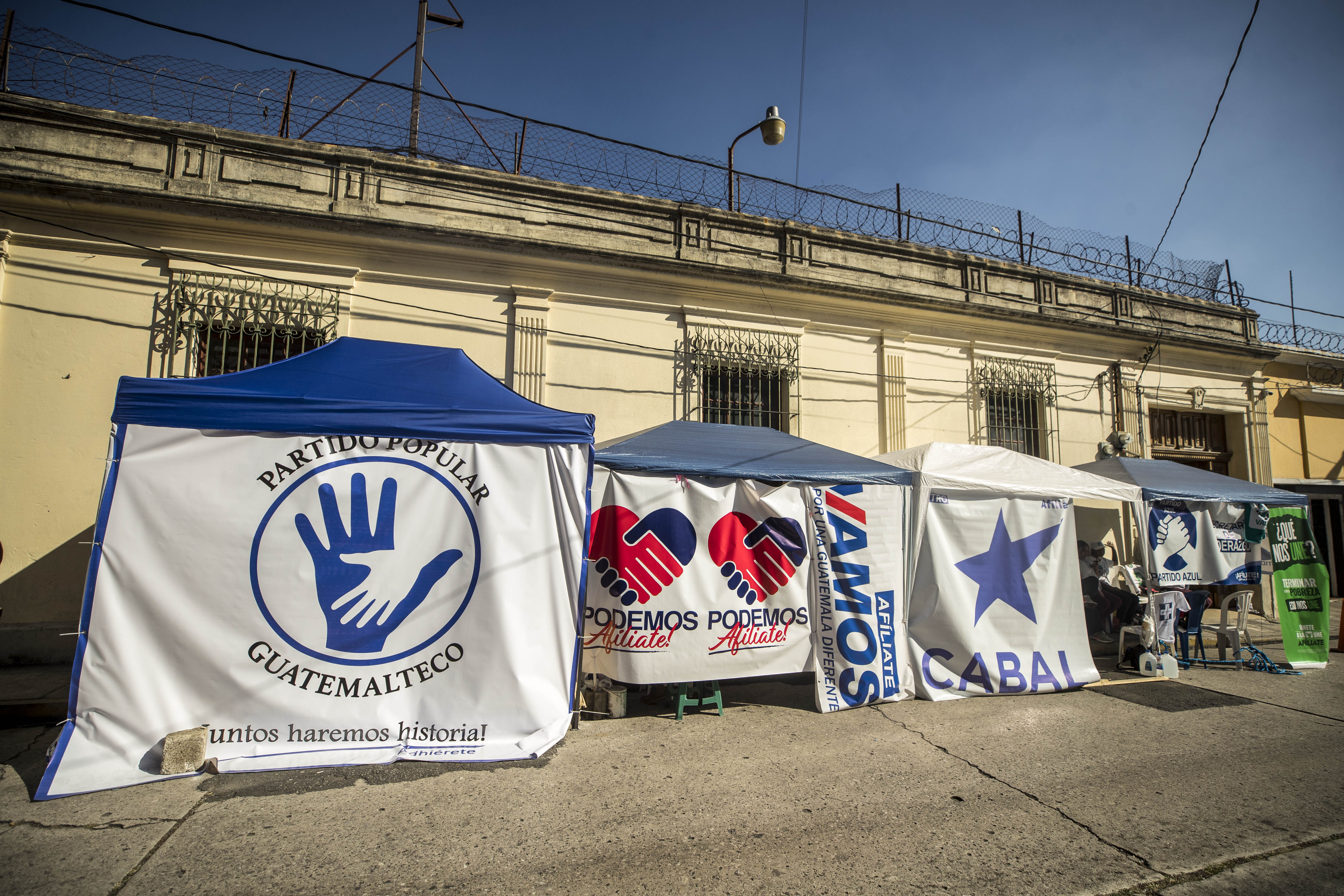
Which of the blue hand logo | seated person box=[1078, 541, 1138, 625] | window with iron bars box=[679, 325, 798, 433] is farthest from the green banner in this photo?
the blue hand logo

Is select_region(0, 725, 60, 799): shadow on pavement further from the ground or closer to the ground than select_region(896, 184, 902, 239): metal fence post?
closer to the ground

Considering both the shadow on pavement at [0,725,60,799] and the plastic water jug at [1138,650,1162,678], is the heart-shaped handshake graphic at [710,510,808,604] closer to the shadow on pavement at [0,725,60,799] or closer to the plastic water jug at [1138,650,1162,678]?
the plastic water jug at [1138,650,1162,678]

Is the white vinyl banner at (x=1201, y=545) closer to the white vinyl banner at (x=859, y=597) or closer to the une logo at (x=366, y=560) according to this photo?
the white vinyl banner at (x=859, y=597)

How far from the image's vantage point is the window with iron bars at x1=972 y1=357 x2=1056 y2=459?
411 inches

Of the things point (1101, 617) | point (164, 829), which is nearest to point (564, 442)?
point (164, 829)

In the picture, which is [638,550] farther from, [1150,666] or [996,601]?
[1150,666]

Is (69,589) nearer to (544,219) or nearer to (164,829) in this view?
(164,829)

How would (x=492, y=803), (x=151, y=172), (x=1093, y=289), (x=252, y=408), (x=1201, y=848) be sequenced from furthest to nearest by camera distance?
1. (x=1093, y=289)
2. (x=151, y=172)
3. (x=252, y=408)
4. (x=492, y=803)
5. (x=1201, y=848)

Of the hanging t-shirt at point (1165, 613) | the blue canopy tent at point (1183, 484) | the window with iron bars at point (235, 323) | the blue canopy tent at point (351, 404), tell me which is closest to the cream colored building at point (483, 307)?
the window with iron bars at point (235, 323)

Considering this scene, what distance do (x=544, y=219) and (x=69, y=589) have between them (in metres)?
6.94

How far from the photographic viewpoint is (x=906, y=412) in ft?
32.2

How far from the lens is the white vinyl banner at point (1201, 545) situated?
25.0 feet

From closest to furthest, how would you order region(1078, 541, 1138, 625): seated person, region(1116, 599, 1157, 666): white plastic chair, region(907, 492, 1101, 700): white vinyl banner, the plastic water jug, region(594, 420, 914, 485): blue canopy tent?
1. region(594, 420, 914, 485): blue canopy tent
2. region(907, 492, 1101, 700): white vinyl banner
3. the plastic water jug
4. region(1116, 599, 1157, 666): white plastic chair
5. region(1078, 541, 1138, 625): seated person

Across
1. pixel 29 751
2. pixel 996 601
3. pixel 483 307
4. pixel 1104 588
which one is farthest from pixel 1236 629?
pixel 29 751
